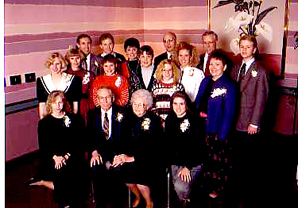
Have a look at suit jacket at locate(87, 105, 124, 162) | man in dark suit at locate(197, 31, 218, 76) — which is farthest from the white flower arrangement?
suit jacket at locate(87, 105, 124, 162)

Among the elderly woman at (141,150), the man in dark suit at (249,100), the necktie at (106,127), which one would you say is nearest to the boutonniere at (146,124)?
the elderly woman at (141,150)

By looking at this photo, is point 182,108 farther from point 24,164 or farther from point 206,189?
point 24,164

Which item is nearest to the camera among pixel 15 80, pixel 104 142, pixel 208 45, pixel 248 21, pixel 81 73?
pixel 104 142

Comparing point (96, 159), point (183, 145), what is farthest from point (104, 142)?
point (183, 145)

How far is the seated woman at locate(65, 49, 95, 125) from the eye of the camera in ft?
9.85

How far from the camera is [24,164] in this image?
3539mm

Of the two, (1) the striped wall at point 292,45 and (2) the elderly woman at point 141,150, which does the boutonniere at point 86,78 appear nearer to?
(2) the elderly woman at point 141,150

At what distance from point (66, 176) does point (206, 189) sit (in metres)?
1.09

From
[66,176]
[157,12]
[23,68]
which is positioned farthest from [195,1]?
[66,176]

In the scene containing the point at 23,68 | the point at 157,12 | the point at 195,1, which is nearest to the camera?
the point at 23,68

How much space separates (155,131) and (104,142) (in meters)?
0.38

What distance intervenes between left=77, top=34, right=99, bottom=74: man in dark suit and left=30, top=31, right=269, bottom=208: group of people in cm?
41

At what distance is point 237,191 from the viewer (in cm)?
291

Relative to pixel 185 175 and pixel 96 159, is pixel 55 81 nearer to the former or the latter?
pixel 96 159
